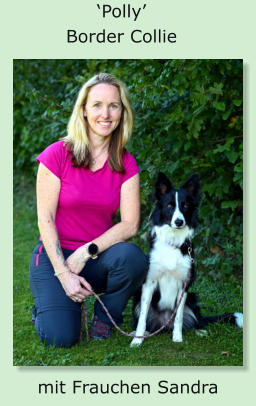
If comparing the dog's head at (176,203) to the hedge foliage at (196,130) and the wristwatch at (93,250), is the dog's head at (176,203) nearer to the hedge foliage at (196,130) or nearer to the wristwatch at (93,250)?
the wristwatch at (93,250)

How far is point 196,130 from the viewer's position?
4047 millimetres

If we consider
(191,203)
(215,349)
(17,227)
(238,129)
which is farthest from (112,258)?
(17,227)

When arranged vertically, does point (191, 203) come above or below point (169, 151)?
below

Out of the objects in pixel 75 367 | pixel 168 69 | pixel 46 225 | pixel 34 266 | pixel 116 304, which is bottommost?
pixel 75 367

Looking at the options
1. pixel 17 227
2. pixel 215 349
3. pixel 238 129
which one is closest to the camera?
pixel 215 349

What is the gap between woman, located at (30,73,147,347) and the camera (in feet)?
10.7

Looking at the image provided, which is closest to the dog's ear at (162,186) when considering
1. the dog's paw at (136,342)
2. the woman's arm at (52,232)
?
the woman's arm at (52,232)

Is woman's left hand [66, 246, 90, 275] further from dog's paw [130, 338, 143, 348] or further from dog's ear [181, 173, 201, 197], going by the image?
dog's ear [181, 173, 201, 197]

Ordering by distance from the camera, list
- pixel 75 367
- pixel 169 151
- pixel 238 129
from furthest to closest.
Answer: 1. pixel 169 151
2. pixel 238 129
3. pixel 75 367

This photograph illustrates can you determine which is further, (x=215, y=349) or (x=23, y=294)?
(x=23, y=294)

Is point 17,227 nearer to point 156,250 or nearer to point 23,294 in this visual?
point 23,294

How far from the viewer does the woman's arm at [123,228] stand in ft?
10.7

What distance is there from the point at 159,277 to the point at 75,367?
87 centimetres

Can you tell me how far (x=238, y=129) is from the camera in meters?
4.35
